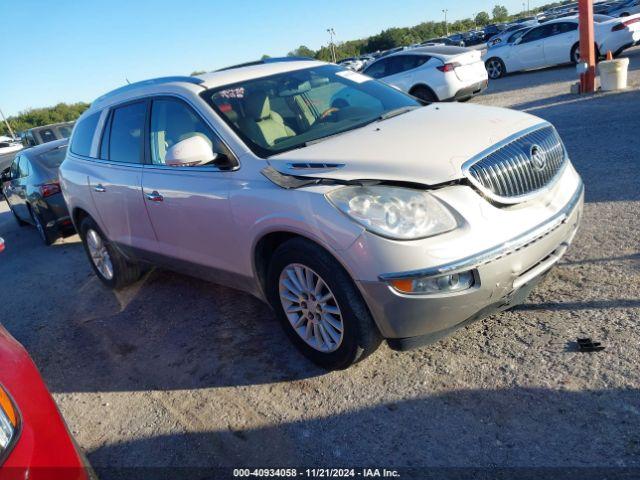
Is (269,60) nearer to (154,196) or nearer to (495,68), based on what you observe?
(154,196)

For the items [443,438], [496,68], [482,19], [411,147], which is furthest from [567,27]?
[482,19]

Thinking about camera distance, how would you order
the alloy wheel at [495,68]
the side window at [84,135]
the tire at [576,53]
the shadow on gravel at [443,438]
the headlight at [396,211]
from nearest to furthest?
the shadow on gravel at [443,438] → the headlight at [396,211] → the side window at [84,135] → the tire at [576,53] → the alloy wheel at [495,68]

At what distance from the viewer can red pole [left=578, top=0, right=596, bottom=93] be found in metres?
11.0

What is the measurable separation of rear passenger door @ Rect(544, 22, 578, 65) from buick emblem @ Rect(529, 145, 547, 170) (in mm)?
14901

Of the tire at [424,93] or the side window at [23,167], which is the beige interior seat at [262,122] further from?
the tire at [424,93]

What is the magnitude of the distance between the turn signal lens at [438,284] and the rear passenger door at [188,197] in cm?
126

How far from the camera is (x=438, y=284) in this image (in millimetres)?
2600

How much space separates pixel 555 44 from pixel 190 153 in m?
16.1

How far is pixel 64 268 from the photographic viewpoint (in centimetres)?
673

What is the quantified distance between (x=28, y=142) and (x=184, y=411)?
59.0ft

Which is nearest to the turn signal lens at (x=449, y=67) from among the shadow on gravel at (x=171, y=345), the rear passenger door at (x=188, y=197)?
the shadow on gravel at (x=171, y=345)

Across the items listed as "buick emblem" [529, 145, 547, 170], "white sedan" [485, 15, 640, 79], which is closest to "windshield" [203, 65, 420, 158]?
"buick emblem" [529, 145, 547, 170]

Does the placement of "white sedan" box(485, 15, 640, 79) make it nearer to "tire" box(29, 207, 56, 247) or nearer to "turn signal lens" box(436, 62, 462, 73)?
"turn signal lens" box(436, 62, 462, 73)

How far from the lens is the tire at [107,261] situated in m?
5.21
